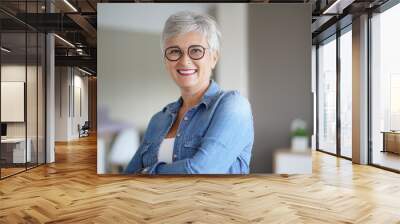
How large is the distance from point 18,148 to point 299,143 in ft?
16.0

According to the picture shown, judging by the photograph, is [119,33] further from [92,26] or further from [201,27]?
[92,26]

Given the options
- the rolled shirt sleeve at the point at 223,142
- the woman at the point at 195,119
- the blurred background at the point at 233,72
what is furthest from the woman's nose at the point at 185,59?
the rolled shirt sleeve at the point at 223,142

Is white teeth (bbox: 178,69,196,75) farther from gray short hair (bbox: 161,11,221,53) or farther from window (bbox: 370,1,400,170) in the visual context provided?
window (bbox: 370,1,400,170)

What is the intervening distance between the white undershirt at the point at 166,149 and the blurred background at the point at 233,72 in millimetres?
440

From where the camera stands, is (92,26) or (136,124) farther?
(92,26)

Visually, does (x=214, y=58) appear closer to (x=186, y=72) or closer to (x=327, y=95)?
(x=186, y=72)

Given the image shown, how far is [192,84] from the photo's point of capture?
6531 mm

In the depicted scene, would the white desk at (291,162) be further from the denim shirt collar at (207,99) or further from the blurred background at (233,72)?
the denim shirt collar at (207,99)

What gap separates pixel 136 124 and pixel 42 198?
6.32ft

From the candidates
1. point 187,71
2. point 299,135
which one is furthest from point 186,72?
point 299,135

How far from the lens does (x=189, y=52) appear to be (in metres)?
6.47

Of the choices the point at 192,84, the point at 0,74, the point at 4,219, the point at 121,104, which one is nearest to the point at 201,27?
the point at 192,84

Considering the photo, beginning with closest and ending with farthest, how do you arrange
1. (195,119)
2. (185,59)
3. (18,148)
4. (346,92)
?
(195,119), (185,59), (18,148), (346,92)

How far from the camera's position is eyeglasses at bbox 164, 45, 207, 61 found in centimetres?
647
